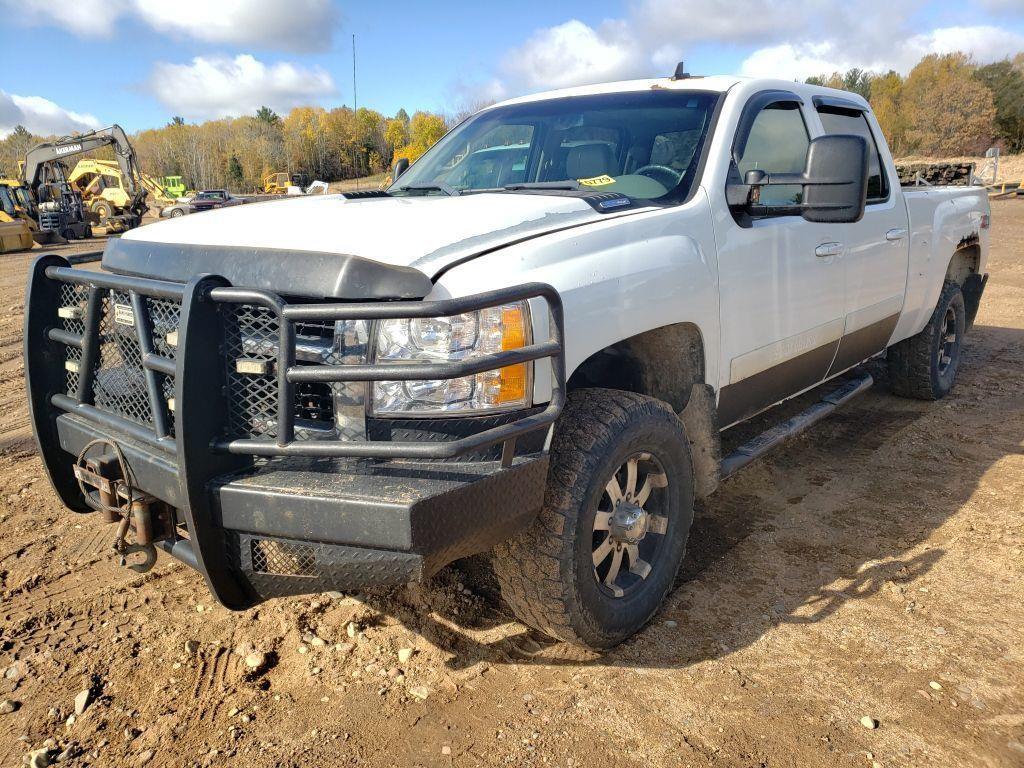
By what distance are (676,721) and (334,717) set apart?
3.50 ft

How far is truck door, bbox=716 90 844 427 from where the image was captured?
10.1ft

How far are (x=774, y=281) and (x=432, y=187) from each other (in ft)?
5.27

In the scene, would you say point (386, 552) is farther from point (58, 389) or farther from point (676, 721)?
point (58, 389)

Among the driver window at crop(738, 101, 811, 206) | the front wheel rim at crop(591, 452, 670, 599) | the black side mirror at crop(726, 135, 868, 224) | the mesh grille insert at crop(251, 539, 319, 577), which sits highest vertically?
the driver window at crop(738, 101, 811, 206)

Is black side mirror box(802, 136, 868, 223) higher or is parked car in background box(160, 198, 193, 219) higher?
parked car in background box(160, 198, 193, 219)

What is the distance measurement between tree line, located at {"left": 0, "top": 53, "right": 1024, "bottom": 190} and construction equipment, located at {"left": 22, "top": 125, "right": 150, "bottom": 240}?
66.5 feet

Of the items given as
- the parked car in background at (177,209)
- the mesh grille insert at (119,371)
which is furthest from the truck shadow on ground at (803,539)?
the parked car in background at (177,209)

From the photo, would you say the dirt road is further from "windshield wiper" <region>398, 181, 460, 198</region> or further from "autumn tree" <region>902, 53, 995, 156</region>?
"autumn tree" <region>902, 53, 995, 156</region>

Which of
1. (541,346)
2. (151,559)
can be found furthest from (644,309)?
(151,559)

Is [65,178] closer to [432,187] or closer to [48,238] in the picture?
[48,238]

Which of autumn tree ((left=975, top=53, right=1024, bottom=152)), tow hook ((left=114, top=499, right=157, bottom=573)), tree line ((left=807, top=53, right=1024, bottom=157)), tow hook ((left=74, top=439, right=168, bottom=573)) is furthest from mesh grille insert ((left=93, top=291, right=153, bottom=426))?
autumn tree ((left=975, top=53, right=1024, bottom=152))

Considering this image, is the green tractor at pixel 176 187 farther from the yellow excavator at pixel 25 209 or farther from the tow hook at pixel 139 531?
the tow hook at pixel 139 531

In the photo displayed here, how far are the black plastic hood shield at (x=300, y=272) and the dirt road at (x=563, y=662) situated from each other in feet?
4.36

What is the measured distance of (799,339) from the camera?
355cm
